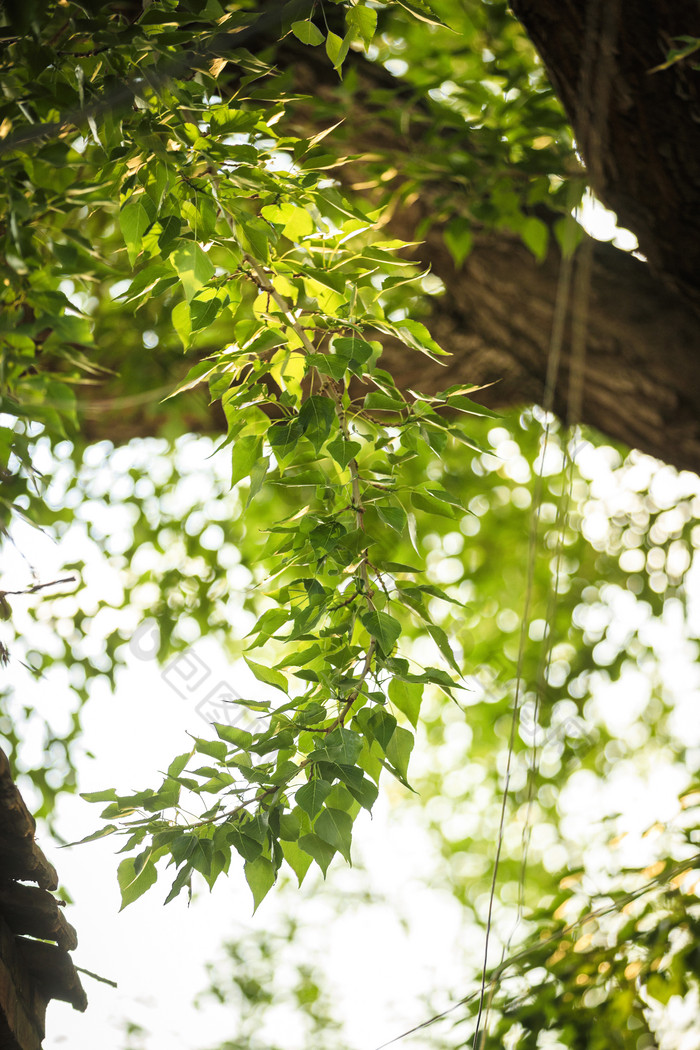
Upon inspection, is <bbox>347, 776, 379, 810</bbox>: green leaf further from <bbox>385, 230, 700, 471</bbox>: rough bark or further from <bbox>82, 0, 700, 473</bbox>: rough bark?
<bbox>385, 230, 700, 471</bbox>: rough bark

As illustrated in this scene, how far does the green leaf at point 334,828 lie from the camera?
34 cm

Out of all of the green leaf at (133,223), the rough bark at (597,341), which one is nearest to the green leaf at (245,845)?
the green leaf at (133,223)

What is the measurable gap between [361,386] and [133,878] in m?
0.58

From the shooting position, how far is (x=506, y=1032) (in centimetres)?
67

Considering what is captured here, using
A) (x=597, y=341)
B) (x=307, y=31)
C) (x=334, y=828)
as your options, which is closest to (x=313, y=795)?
(x=334, y=828)

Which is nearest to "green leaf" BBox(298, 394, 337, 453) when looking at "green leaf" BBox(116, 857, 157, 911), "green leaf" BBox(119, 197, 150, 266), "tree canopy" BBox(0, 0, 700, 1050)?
"tree canopy" BBox(0, 0, 700, 1050)

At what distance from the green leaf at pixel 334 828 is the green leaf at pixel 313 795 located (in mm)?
19

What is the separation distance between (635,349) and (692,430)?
0.14 metres

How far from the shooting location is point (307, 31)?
38 cm

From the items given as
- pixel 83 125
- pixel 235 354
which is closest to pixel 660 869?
pixel 235 354

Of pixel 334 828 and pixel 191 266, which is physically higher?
pixel 191 266

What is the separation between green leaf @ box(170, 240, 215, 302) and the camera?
0.36 m

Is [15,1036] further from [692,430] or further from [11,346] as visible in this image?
[692,430]

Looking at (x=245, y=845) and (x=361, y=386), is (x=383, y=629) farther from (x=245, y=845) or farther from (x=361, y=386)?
(x=361, y=386)
